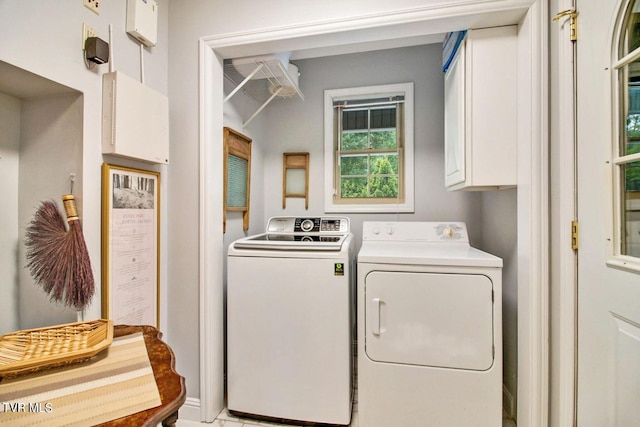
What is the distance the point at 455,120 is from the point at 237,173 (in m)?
→ 1.54

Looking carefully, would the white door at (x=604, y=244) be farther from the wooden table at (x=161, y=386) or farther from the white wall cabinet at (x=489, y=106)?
the wooden table at (x=161, y=386)

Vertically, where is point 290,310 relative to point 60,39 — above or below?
below

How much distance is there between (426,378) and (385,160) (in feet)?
5.74

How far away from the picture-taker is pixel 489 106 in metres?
1.41

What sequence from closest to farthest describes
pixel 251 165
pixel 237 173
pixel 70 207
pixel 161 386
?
pixel 161 386
pixel 70 207
pixel 237 173
pixel 251 165

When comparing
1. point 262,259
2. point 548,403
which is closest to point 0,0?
point 262,259

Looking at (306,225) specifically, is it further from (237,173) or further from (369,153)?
(369,153)

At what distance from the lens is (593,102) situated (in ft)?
3.35

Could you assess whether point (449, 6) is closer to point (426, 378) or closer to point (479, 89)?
point (479, 89)

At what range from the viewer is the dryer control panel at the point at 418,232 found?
190 cm

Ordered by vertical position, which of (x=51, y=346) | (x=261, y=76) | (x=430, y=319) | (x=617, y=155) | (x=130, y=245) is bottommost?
(x=430, y=319)

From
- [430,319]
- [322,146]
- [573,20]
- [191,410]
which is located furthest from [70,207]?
[573,20]

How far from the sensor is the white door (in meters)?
0.90

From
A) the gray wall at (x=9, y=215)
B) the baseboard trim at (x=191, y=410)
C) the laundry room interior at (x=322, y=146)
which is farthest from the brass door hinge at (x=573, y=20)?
the baseboard trim at (x=191, y=410)
